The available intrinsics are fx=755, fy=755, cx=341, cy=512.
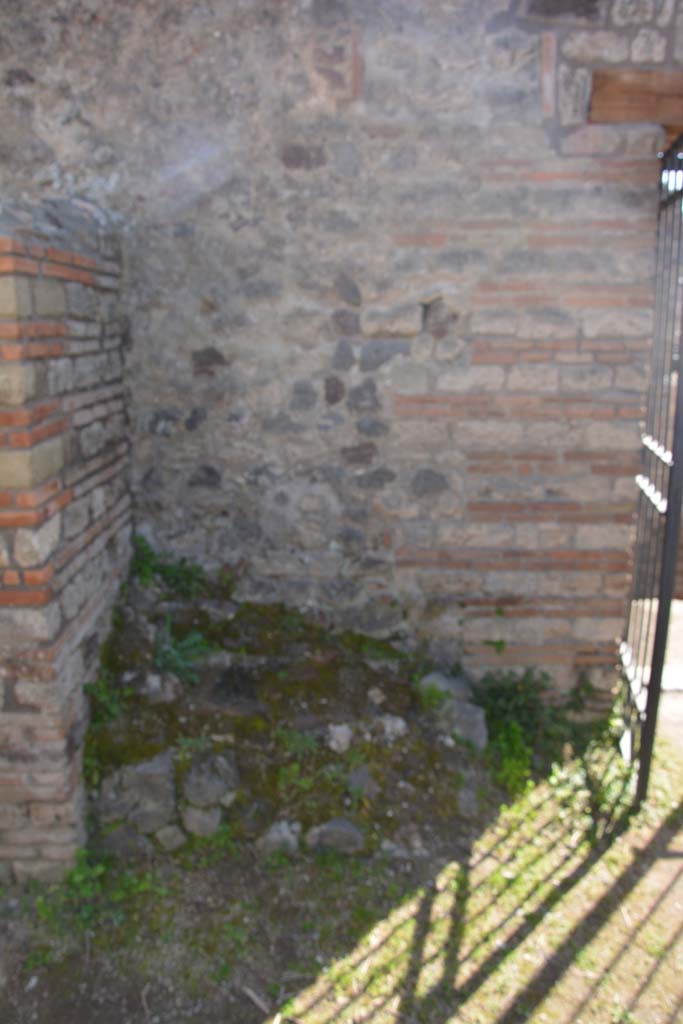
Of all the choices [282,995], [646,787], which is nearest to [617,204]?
[646,787]

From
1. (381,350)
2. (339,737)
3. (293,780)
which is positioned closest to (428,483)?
(381,350)

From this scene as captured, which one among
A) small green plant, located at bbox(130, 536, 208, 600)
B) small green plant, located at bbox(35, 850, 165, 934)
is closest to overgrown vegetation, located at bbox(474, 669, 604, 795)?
small green plant, located at bbox(130, 536, 208, 600)

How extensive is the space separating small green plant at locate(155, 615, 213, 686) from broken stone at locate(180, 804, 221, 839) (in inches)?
22.2

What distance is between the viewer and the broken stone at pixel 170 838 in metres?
3.04

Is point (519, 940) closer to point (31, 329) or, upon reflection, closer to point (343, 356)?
point (343, 356)

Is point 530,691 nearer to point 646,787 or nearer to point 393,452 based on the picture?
point 646,787

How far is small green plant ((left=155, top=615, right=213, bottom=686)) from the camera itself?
3.41 meters

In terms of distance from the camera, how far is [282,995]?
2.57m

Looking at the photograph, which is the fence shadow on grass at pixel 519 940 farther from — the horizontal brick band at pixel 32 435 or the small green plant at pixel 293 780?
the horizontal brick band at pixel 32 435

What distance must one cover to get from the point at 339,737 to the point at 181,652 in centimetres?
82

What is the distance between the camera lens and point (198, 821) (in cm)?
306

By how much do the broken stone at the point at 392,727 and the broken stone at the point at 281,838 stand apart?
58 centimetres

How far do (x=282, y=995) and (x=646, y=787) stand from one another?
73.9 inches

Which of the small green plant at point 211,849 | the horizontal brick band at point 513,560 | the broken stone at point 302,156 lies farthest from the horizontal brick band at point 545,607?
the broken stone at point 302,156
